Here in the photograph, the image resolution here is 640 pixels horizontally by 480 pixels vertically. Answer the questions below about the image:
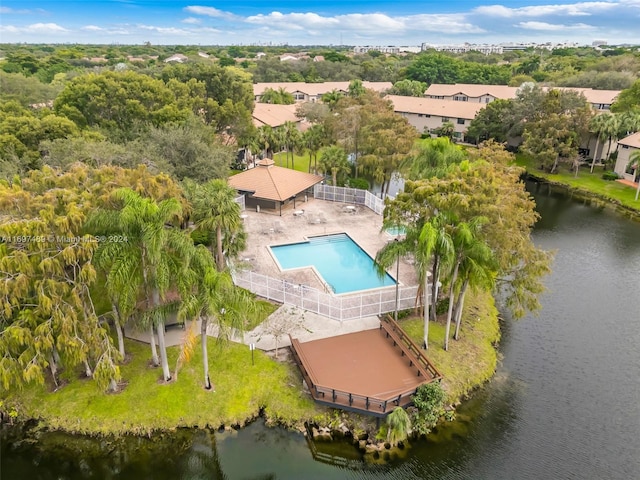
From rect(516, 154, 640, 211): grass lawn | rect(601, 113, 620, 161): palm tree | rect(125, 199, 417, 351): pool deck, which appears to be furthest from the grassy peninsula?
rect(601, 113, 620, 161): palm tree

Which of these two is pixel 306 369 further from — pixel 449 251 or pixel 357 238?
pixel 357 238

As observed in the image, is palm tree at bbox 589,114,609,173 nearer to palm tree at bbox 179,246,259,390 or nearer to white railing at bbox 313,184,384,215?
white railing at bbox 313,184,384,215

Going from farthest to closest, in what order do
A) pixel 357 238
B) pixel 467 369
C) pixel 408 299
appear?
1. pixel 357 238
2. pixel 408 299
3. pixel 467 369

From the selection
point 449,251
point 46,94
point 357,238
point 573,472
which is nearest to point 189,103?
point 357,238

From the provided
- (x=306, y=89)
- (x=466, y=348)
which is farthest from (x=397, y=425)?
(x=306, y=89)

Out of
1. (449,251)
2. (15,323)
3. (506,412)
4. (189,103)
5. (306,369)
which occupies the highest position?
(189,103)

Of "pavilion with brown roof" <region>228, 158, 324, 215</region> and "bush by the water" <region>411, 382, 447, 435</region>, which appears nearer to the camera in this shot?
"bush by the water" <region>411, 382, 447, 435</region>

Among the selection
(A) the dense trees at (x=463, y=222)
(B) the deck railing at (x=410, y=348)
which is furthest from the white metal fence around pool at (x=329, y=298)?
(A) the dense trees at (x=463, y=222)
